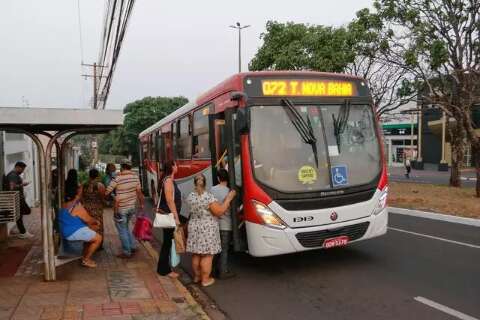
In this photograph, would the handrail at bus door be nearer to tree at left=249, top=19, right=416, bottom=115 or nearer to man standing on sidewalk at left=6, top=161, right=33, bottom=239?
man standing on sidewalk at left=6, top=161, right=33, bottom=239

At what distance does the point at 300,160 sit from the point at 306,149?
0.19 metres

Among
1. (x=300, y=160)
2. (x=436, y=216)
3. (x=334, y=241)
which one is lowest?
(x=436, y=216)

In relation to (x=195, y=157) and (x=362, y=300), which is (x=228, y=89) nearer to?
(x=195, y=157)

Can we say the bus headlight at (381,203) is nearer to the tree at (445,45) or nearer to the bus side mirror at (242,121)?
the bus side mirror at (242,121)

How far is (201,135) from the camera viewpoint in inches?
380

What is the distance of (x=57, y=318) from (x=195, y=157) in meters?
5.28

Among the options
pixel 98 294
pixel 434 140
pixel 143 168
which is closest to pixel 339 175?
pixel 98 294

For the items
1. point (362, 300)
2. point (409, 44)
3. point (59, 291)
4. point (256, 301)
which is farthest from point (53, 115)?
point (409, 44)

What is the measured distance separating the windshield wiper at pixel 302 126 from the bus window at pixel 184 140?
3.87 m

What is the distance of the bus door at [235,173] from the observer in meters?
6.98

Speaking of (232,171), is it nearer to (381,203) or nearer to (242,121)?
(242,121)

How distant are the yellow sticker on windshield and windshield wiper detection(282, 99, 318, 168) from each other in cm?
15

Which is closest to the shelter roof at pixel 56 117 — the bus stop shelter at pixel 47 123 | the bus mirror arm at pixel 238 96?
the bus stop shelter at pixel 47 123

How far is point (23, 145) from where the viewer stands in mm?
16688
